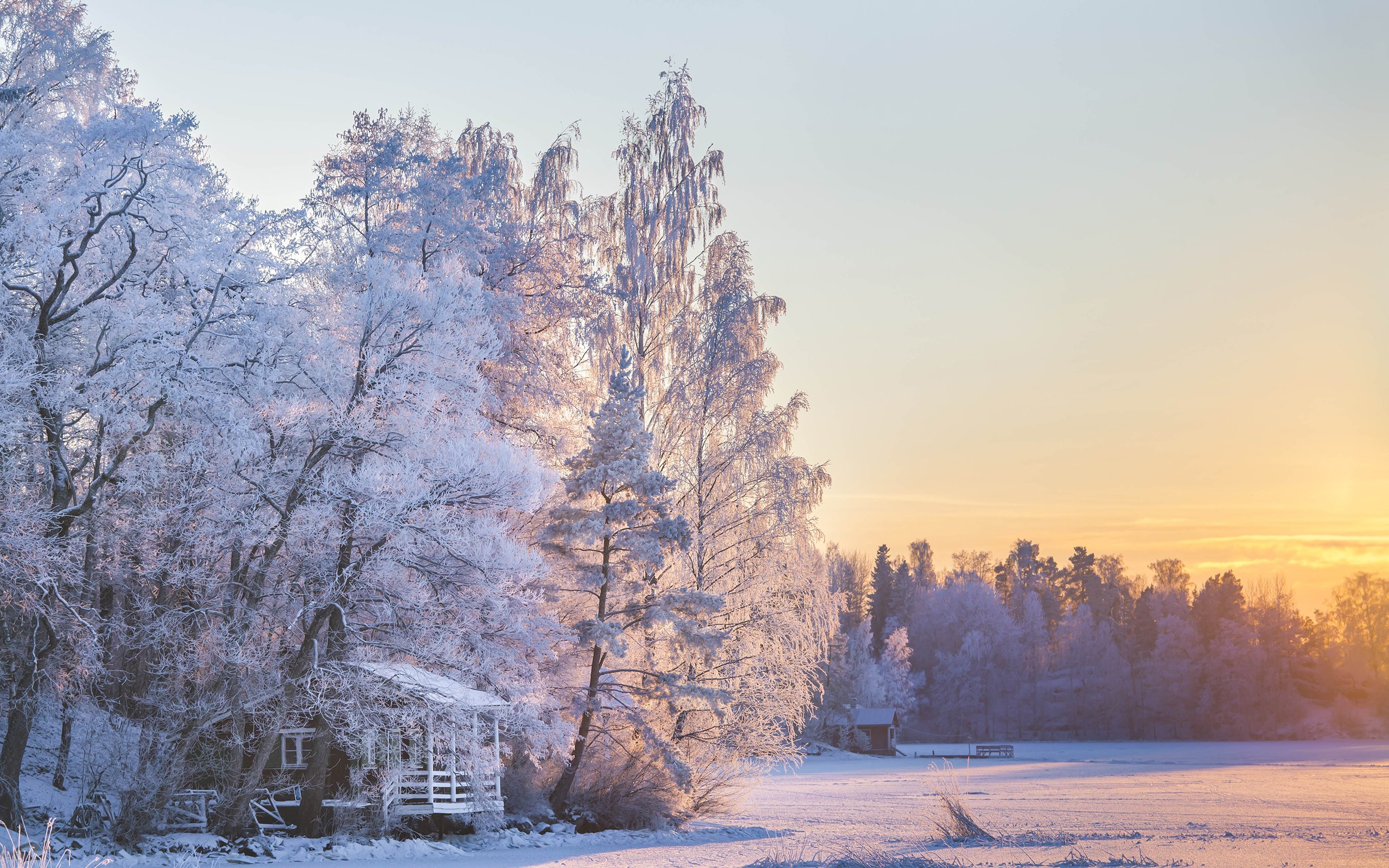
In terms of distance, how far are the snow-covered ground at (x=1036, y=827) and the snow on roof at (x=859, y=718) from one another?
29.0 m

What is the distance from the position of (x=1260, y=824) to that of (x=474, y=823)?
632 inches

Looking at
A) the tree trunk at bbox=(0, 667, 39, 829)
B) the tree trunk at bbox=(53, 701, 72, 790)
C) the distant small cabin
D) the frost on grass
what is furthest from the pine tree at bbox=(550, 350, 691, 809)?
the distant small cabin

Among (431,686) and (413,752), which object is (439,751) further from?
(431,686)

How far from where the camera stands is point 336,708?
18.8 meters

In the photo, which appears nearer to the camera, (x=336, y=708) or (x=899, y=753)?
(x=336, y=708)

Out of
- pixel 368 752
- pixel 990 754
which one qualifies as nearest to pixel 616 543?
pixel 368 752

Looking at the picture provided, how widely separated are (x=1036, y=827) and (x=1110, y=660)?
81.3 metres

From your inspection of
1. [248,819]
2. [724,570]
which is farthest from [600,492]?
[248,819]

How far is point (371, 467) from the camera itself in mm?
18578

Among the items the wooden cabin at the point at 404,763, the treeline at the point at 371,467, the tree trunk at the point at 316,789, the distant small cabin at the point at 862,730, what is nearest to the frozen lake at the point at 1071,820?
the wooden cabin at the point at 404,763

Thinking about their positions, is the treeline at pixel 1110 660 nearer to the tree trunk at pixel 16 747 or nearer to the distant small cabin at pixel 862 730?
the distant small cabin at pixel 862 730

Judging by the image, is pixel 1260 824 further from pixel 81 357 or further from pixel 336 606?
pixel 81 357

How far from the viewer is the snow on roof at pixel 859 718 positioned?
78.4m

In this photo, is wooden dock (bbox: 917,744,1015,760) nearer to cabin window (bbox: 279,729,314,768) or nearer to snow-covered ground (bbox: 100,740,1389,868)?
snow-covered ground (bbox: 100,740,1389,868)
